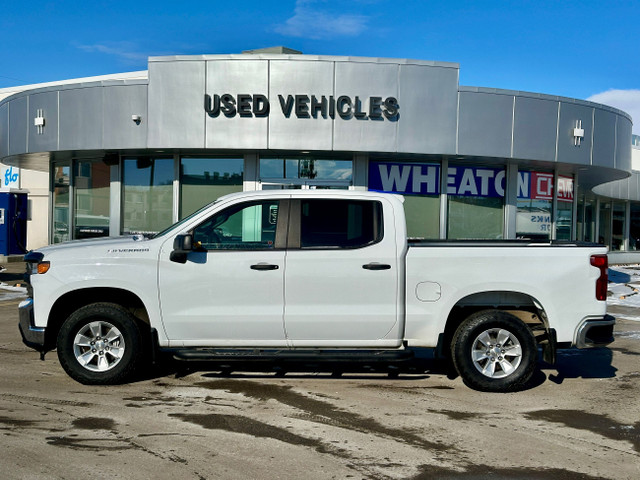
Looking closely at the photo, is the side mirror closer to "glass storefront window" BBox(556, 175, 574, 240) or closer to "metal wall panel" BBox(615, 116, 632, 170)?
"glass storefront window" BBox(556, 175, 574, 240)

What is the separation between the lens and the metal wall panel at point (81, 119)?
50.5 ft

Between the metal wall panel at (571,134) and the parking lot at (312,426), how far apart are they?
9090 millimetres

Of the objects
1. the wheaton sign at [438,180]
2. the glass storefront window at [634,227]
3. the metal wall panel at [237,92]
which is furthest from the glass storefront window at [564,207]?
the glass storefront window at [634,227]

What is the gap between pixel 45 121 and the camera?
16094 millimetres

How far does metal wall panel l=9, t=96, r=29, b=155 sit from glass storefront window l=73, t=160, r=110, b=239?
4.58ft

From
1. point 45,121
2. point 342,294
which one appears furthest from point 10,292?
point 342,294

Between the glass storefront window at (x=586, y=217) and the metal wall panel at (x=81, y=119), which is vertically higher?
the metal wall panel at (x=81, y=119)

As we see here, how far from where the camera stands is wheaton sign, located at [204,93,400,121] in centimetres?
1456

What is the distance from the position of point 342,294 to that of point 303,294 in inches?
15.4

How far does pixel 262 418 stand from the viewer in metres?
5.82

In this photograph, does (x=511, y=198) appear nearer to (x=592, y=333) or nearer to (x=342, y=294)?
(x=592, y=333)

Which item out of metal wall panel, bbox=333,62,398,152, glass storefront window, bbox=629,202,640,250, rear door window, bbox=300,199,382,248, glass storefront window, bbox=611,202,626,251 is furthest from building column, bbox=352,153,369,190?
glass storefront window, bbox=629,202,640,250

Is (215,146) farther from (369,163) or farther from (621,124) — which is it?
(621,124)

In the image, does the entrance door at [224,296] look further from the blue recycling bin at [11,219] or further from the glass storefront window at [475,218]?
the blue recycling bin at [11,219]
